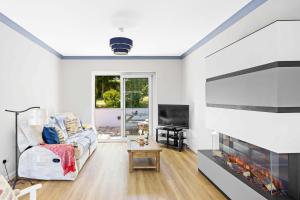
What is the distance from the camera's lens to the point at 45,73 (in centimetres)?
528

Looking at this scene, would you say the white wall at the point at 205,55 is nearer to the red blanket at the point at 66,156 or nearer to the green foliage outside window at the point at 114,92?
the green foliage outside window at the point at 114,92

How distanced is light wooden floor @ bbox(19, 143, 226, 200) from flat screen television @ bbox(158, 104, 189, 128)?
1368 mm

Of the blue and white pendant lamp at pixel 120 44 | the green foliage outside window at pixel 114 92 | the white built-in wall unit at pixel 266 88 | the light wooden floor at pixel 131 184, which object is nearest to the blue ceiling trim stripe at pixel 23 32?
the blue and white pendant lamp at pixel 120 44

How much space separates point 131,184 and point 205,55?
3016 mm

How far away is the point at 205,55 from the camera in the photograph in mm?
4801

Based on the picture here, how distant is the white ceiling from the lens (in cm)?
305

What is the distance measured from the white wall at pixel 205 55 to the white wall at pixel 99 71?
0.43 m

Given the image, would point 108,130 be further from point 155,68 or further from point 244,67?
point 244,67

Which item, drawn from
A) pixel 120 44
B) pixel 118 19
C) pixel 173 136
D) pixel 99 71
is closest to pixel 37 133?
pixel 120 44

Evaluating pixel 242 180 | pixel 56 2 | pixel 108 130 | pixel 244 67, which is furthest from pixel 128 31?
pixel 108 130

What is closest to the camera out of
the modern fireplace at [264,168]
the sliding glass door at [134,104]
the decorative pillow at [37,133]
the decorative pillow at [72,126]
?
the modern fireplace at [264,168]

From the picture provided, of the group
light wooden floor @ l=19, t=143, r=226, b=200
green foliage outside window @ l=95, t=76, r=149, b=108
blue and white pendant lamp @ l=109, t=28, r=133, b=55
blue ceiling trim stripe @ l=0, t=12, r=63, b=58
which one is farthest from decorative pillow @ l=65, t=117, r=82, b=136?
blue and white pendant lamp @ l=109, t=28, r=133, b=55

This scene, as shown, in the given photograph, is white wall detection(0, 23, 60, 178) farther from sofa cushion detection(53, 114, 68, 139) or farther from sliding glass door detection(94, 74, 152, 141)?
sliding glass door detection(94, 74, 152, 141)

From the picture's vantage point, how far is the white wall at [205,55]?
2.45 meters
